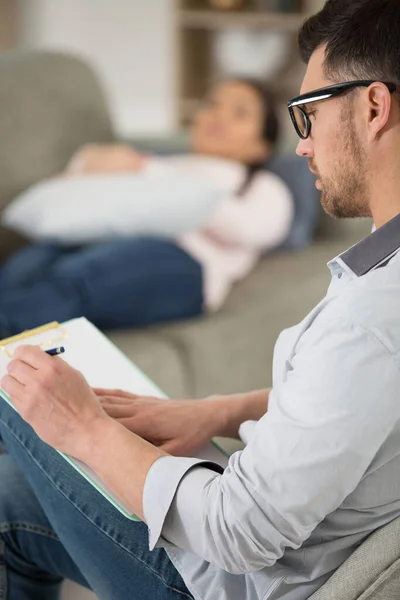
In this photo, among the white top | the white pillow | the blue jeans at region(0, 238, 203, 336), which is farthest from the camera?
the white top

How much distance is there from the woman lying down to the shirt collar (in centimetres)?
99

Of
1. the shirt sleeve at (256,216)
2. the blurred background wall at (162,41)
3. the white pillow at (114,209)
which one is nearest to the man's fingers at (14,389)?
the white pillow at (114,209)

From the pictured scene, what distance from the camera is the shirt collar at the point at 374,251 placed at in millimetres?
782

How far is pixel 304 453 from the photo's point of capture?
0.71 m

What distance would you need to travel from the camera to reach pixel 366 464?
712mm

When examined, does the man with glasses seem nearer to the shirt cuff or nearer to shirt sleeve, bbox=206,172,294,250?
the shirt cuff

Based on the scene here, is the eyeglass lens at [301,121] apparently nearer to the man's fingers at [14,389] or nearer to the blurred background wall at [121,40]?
the man's fingers at [14,389]

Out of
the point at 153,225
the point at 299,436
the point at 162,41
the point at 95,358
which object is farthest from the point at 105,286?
the point at 162,41

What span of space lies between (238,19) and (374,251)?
2939 mm

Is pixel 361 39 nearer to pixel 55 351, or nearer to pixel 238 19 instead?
pixel 55 351

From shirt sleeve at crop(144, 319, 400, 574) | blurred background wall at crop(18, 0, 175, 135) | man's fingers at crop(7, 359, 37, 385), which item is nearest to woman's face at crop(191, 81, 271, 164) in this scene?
man's fingers at crop(7, 359, 37, 385)

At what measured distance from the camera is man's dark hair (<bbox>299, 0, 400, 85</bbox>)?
2.54 feet

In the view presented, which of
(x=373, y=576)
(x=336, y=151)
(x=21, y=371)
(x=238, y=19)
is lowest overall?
(x=373, y=576)

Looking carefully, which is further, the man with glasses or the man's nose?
the man's nose
